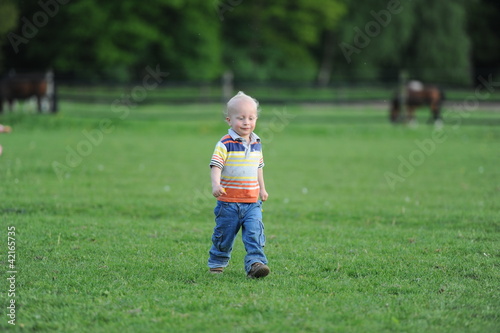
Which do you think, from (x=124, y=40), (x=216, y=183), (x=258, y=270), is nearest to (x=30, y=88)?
(x=124, y=40)

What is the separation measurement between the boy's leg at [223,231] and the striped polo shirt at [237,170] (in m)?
0.08

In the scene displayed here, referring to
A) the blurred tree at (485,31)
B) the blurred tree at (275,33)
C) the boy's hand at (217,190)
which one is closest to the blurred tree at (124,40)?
the blurred tree at (275,33)

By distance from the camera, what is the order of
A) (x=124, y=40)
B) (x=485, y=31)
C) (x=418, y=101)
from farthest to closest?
(x=485, y=31), (x=124, y=40), (x=418, y=101)

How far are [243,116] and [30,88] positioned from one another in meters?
21.9

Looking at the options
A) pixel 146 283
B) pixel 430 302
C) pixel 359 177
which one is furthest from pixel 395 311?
pixel 359 177

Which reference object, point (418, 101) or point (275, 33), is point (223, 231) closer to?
point (418, 101)

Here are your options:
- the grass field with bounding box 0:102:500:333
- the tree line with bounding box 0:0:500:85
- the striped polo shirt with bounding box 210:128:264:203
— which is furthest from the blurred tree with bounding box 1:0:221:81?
the striped polo shirt with bounding box 210:128:264:203

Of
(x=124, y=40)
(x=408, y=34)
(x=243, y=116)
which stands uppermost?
(x=408, y=34)

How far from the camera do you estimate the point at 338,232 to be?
7.12 m

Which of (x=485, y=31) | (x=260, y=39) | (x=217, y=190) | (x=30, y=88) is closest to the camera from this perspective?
(x=217, y=190)

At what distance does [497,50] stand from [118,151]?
51.4m

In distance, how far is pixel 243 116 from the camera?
5.25 m

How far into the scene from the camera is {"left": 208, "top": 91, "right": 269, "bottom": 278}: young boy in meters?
5.25

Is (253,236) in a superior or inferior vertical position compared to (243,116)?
inferior
